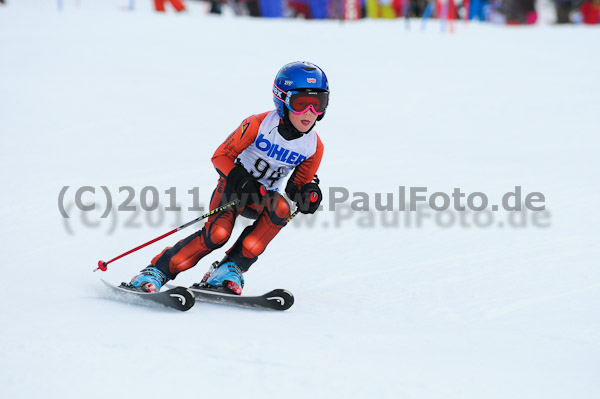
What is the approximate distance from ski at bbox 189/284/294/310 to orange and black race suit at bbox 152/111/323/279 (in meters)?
0.21

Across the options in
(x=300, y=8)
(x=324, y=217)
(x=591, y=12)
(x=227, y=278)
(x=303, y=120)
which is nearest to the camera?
(x=303, y=120)

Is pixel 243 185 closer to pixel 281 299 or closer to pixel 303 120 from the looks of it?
pixel 303 120

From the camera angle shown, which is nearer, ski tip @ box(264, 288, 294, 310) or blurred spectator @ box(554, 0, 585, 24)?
ski tip @ box(264, 288, 294, 310)

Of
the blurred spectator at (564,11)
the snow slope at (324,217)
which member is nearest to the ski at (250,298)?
the snow slope at (324,217)

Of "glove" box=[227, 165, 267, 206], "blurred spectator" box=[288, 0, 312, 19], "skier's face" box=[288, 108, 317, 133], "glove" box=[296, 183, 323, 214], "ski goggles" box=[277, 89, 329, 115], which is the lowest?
"glove" box=[296, 183, 323, 214]

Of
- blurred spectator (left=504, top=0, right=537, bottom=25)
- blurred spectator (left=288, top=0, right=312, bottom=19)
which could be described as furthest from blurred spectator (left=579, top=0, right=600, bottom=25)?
blurred spectator (left=288, top=0, right=312, bottom=19)

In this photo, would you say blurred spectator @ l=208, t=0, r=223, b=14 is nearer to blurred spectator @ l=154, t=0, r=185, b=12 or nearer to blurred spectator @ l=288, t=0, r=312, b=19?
blurred spectator @ l=154, t=0, r=185, b=12

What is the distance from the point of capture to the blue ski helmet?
394 cm

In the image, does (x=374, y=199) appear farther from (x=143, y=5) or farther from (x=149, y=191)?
(x=143, y=5)

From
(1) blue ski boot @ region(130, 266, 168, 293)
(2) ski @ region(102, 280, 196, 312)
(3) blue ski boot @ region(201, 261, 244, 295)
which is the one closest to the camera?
(2) ski @ region(102, 280, 196, 312)

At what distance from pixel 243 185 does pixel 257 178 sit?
1.21 feet

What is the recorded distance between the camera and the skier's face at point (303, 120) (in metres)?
3.99

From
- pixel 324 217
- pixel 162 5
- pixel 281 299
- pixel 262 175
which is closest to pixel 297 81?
pixel 262 175

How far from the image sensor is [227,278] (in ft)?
13.8
